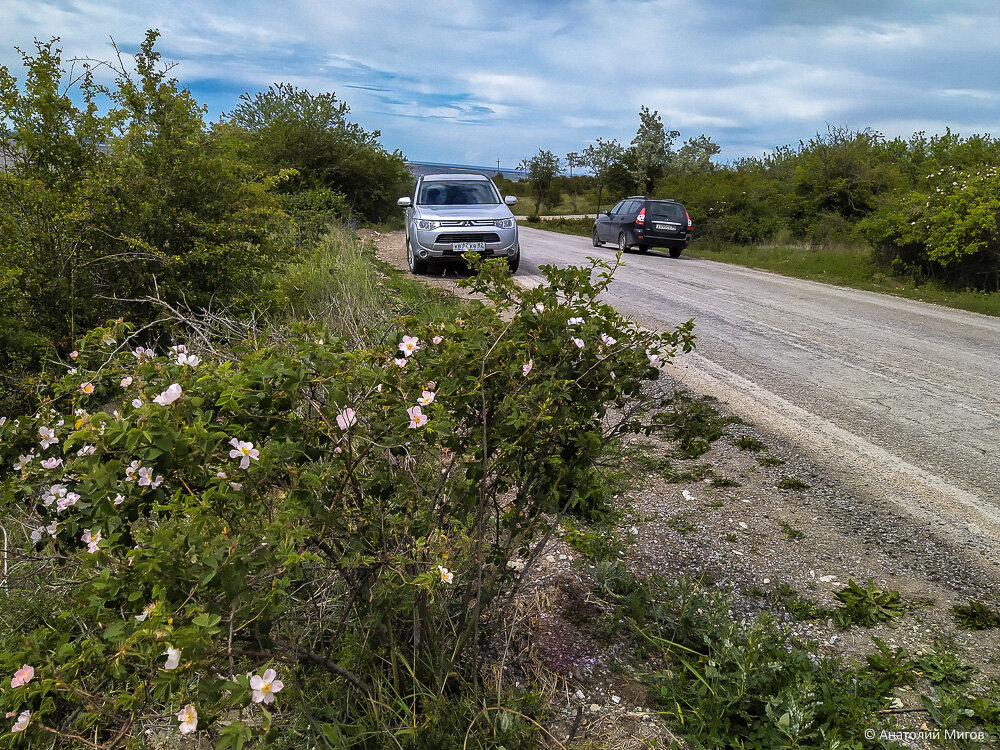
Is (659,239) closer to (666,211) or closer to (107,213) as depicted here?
(666,211)

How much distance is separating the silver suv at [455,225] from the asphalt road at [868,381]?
997mm

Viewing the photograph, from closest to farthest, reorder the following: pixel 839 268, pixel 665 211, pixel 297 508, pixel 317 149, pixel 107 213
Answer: pixel 297 508, pixel 107 213, pixel 839 268, pixel 665 211, pixel 317 149

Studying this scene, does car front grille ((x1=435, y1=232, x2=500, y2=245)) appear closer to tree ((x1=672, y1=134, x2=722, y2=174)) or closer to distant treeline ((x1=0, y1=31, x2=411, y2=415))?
distant treeline ((x1=0, y1=31, x2=411, y2=415))

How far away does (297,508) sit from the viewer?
1.57m

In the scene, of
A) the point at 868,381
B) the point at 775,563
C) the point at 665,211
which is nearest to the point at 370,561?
the point at 775,563

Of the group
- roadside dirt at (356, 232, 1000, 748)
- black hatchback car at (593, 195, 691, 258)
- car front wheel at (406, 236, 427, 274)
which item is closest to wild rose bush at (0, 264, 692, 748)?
roadside dirt at (356, 232, 1000, 748)

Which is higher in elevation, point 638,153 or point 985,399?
point 638,153

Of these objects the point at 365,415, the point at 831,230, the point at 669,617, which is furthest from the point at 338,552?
the point at 831,230

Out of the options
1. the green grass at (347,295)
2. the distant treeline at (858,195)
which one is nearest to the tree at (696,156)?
the distant treeline at (858,195)

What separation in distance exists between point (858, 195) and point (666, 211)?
729cm

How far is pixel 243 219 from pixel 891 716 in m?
6.00

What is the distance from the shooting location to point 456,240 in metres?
11.2

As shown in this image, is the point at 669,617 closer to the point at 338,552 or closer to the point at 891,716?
the point at 891,716

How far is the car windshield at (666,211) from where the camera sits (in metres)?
18.1
